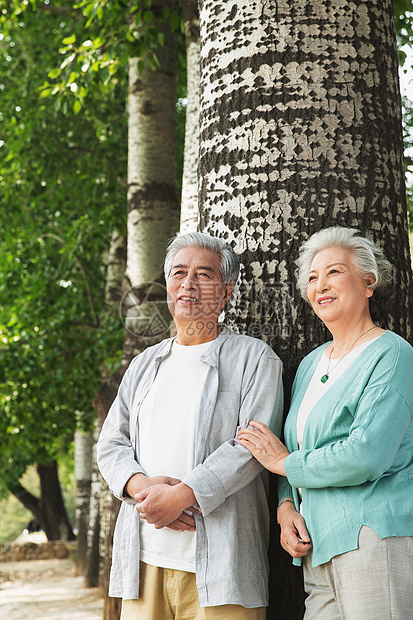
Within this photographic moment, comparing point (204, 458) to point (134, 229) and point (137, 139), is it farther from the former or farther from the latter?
point (137, 139)

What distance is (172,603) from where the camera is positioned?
2104 millimetres

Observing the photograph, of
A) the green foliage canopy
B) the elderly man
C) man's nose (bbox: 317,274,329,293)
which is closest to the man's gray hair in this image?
the elderly man

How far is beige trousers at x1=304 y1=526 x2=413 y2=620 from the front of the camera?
1.74 m

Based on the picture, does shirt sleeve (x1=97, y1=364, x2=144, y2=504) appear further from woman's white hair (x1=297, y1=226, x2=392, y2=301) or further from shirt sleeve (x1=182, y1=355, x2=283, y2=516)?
woman's white hair (x1=297, y1=226, x2=392, y2=301)

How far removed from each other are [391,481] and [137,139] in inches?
181

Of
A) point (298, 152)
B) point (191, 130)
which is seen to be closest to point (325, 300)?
point (298, 152)

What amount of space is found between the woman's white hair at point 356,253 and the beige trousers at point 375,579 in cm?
83

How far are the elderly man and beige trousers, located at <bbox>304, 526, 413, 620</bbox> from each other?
0.36 meters

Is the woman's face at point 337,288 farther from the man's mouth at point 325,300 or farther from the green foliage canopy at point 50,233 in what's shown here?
the green foliage canopy at point 50,233

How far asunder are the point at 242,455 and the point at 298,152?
120 cm

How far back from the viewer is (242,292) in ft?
8.38

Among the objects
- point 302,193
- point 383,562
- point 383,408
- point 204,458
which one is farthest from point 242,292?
point 383,562

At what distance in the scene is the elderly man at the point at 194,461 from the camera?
2.04 metres

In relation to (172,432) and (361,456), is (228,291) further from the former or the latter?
(361,456)
